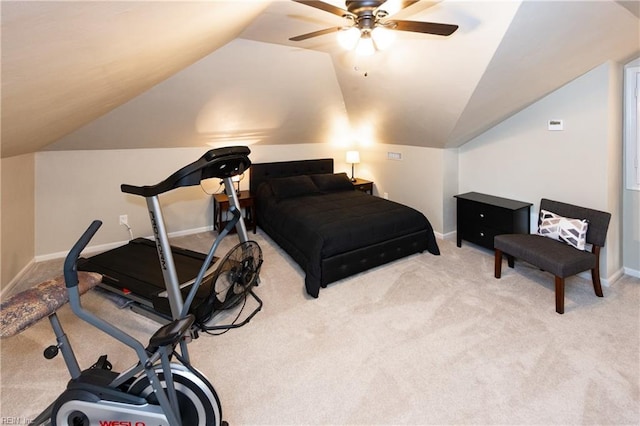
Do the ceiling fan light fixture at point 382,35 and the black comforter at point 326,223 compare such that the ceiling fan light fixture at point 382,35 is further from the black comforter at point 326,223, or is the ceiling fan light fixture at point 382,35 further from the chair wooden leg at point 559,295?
the chair wooden leg at point 559,295

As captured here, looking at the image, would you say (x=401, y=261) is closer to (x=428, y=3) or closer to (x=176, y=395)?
(x=428, y=3)

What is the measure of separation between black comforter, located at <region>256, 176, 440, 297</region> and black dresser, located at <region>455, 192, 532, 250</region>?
50 cm

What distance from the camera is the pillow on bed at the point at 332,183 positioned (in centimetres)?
479

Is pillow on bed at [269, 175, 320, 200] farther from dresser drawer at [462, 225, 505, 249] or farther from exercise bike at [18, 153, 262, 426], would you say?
exercise bike at [18, 153, 262, 426]

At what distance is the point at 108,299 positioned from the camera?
2.97 metres

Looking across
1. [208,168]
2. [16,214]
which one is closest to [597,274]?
[208,168]

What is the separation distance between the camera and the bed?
3.12 meters

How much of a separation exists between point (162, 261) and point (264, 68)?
2.38 m

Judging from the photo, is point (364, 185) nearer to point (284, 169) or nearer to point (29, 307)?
point (284, 169)

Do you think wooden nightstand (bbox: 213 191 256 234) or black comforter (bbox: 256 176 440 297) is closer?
black comforter (bbox: 256 176 440 297)

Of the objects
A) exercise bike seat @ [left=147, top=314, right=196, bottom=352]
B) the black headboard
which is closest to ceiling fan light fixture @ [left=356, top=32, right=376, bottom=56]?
exercise bike seat @ [left=147, top=314, right=196, bottom=352]

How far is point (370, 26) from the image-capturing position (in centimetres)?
187

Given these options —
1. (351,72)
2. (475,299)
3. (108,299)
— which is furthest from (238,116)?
(475,299)

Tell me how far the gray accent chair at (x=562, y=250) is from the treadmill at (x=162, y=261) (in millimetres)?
2473
